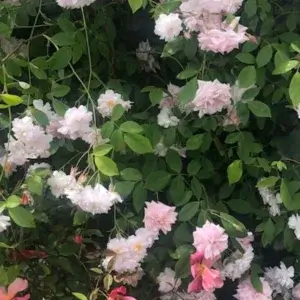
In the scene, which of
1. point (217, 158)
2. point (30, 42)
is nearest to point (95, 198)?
point (217, 158)

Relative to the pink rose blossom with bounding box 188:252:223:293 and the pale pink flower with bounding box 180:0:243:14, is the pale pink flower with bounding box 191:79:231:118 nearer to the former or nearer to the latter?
the pale pink flower with bounding box 180:0:243:14

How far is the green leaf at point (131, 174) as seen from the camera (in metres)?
1.20

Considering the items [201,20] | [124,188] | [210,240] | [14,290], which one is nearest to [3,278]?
[14,290]

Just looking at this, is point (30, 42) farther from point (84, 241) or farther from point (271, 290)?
point (271, 290)

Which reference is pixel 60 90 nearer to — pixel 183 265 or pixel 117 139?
pixel 117 139

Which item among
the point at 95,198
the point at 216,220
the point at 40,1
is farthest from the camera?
the point at 40,1

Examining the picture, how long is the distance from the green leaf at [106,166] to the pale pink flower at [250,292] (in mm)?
371

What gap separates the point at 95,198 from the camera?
1133 mm

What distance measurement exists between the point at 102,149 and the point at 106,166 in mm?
33

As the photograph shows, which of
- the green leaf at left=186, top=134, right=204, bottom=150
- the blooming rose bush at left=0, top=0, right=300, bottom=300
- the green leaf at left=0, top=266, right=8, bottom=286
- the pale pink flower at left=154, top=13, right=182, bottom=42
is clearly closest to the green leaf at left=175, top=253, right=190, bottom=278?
the blooming rose bush at left=0, top=0, right=300, bottom=300

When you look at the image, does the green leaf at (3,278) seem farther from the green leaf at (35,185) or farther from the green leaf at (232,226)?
the green leaf at (232,226)

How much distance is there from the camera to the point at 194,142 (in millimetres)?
1242

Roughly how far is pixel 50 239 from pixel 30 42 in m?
0.43

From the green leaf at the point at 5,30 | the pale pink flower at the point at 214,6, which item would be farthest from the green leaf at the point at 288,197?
the green leaf at the point at 5,30
